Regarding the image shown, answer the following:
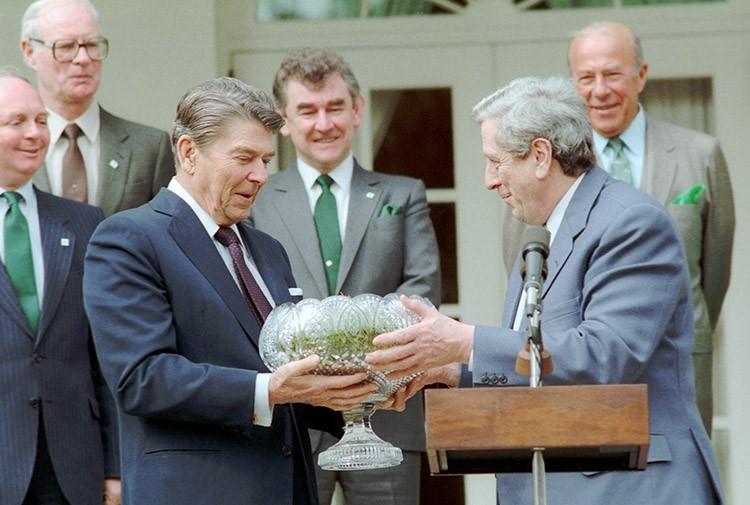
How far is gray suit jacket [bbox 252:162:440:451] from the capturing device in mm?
5672

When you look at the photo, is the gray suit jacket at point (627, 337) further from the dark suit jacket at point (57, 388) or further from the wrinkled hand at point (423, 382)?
the dark suit jacket at point (57, 388)

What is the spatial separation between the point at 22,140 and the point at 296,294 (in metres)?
1.44

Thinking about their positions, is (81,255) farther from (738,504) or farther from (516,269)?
(738,504)

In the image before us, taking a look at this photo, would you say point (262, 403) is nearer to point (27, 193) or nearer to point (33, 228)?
point (33, 228)

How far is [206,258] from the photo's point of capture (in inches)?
164

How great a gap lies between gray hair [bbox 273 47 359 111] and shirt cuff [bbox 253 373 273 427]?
214 cm

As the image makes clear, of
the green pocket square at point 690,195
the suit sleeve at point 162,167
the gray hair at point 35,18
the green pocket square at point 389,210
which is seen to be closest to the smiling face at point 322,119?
the green pocket square at point 389,210

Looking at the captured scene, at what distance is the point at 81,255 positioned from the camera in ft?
17.6

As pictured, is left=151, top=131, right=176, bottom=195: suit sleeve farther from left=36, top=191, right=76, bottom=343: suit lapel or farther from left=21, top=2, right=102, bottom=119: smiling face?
left=36, top=191, right=76, bottom=343: suit lapel

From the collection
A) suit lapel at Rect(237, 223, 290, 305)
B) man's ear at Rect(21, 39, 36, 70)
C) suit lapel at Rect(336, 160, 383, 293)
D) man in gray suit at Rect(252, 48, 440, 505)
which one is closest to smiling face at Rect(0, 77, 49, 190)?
man's ear at Rect(21, 39, 36, 70)

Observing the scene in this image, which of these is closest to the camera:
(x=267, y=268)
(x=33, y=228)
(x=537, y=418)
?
(x=537, y=418)

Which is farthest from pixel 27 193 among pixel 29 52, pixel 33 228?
pixel 29 52

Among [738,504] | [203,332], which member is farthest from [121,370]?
[738,504]

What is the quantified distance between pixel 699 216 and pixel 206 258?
2499 mm
